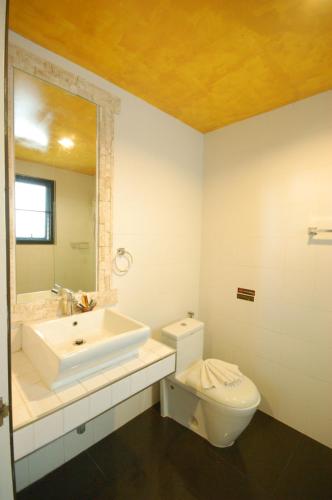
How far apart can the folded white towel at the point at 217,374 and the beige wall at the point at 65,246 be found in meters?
1.00

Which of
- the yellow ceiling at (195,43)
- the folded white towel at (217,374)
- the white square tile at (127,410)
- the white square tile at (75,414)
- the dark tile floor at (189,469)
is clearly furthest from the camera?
the white square tile at (127,410)

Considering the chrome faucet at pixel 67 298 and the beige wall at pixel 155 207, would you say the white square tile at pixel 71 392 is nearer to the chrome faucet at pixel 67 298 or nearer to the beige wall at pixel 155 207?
the chrome faucet at pixel 67 298

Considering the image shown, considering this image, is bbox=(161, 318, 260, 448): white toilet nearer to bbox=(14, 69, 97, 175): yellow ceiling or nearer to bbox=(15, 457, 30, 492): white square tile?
→ bbox=(15, 457, 30, 492): white square tile

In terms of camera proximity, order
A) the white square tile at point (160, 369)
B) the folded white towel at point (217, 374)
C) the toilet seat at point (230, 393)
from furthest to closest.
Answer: the folded white towel at point (217, 374), the toilet seat at point (230, 393), the white square tile at point (160, 369)

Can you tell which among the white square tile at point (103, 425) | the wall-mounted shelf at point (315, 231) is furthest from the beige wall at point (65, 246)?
the wall-mounted shelf at point (315, 231)

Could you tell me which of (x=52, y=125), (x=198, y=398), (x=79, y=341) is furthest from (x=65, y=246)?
(x=198, y=398)

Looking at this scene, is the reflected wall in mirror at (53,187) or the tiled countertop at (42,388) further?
the reflected wall in mirror at (53,187)

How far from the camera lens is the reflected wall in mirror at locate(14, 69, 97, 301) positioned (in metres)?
1.25

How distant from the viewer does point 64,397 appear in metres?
0.93

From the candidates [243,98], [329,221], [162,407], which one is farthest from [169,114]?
[162,407]

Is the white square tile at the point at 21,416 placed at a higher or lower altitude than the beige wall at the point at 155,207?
lower

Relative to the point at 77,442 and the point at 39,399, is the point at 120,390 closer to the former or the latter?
the point at 39,399

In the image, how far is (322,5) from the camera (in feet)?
3.31

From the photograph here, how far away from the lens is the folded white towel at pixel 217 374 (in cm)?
158
